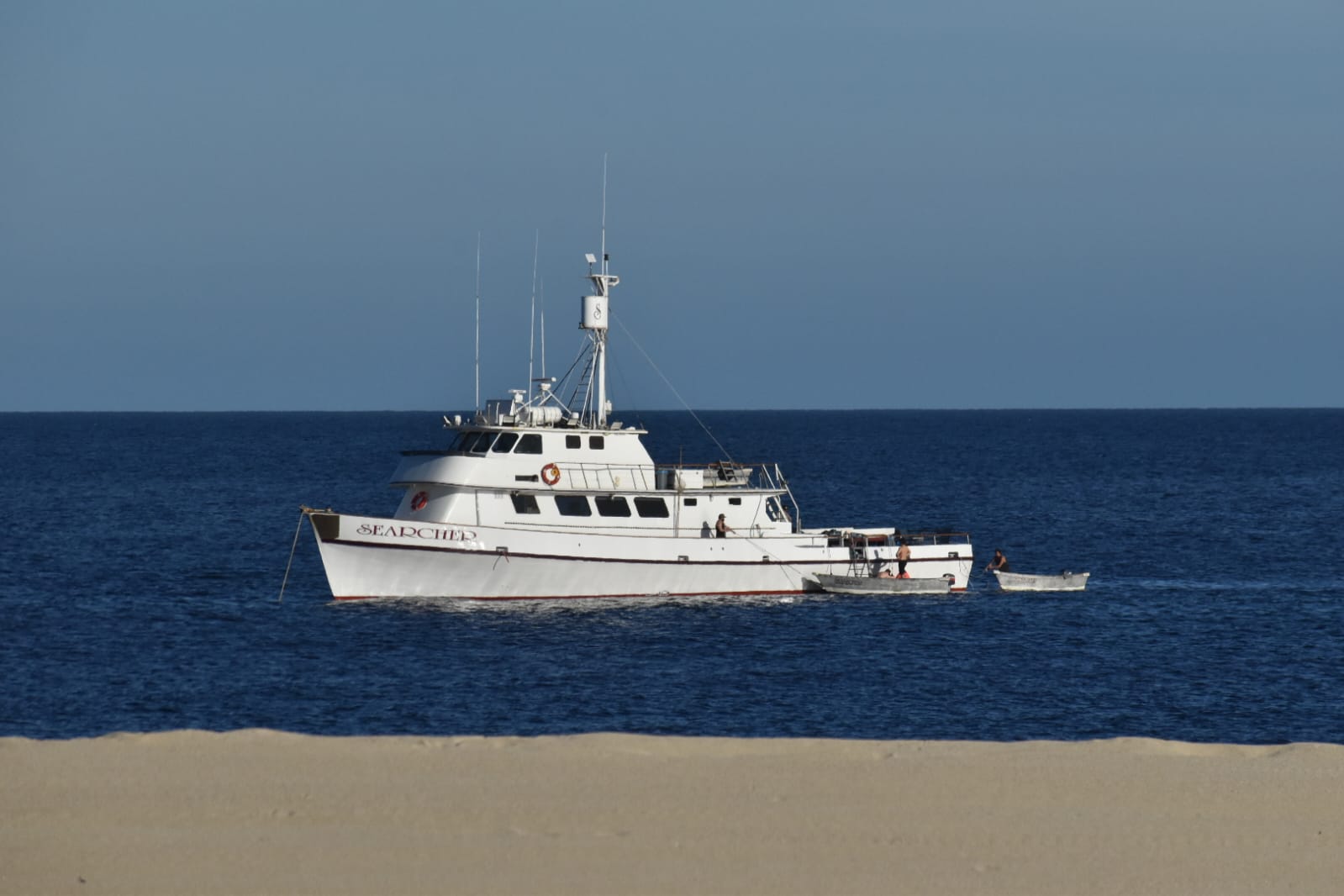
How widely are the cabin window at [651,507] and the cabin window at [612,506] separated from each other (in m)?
0.32

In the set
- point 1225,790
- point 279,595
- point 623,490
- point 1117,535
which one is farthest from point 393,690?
point 1117,535

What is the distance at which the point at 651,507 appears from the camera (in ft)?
141

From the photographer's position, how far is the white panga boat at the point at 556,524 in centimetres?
4088

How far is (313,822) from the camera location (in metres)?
12.8

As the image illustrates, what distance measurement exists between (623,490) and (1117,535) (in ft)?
110

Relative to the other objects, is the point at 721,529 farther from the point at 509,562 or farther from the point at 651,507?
the point at 509,562

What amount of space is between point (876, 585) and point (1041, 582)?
18.8 feet

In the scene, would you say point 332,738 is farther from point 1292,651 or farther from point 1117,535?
point 1117,535

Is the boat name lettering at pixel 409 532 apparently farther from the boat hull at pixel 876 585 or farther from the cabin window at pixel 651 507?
the boat hull at pixel 876 585

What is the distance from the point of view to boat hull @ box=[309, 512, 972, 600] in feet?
133

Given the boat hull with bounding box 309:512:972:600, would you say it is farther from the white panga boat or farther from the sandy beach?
the sandy beach

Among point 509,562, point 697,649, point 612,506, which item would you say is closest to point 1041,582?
point 612,506

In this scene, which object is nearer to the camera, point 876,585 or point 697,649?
point 697,649

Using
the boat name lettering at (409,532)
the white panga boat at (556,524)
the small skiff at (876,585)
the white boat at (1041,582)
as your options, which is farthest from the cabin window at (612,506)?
the white boat at (1041,582)
